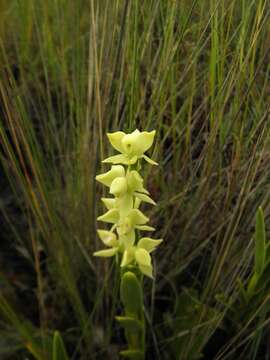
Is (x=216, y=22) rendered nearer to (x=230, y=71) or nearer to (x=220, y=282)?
(x=230, y=71)

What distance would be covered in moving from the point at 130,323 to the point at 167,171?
34 cm

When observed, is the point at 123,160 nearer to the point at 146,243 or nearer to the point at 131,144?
the point at 131,144

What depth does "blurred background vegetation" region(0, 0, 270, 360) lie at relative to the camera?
86 cm

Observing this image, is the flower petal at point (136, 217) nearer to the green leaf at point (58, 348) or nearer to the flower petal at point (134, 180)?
the flower petal at point (134, 180)

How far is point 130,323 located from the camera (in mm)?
817

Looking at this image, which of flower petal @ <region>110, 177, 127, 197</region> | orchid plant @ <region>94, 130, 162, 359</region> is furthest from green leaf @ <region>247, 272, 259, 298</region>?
flower petal @ <region>110, 177, 127, 197</region>

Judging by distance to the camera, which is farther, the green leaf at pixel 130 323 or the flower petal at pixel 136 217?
the green leaf at pixel 130 323

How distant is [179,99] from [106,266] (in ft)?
1.23

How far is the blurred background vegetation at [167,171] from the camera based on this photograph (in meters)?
0.86

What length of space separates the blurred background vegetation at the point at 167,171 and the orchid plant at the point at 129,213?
16cm

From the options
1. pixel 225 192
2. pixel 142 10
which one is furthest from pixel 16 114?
pixel 225 192

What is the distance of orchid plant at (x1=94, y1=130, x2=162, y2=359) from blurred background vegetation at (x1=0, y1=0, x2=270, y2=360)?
0.52ft

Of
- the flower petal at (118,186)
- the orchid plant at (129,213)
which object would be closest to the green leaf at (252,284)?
the orchid plant at (129,213)

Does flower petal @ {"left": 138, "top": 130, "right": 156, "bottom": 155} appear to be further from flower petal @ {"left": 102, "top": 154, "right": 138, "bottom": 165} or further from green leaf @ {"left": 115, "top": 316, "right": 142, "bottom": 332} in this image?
green leaf @ {"left": 115, "top": 316, "right": 142, "bottom": 332}
